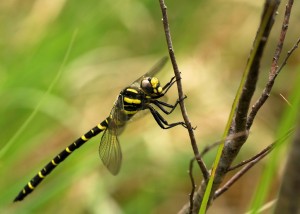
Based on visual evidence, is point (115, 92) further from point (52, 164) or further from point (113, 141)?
point (113, 141)

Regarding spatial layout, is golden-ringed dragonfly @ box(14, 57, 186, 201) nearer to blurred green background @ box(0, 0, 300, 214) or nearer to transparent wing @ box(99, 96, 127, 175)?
transparent wing @ box(99, 96, 127, 175)

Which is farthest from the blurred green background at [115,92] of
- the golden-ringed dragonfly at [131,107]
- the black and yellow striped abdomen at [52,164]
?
the golden-ringed dragonfly at [131,107]

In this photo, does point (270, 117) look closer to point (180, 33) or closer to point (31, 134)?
point (180, 33)

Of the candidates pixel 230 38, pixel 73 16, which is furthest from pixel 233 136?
pixel 230 38

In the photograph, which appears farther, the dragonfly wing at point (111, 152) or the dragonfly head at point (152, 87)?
the dragonfly head at point (152, 87)

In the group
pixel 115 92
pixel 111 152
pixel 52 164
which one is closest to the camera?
pixel 111 152

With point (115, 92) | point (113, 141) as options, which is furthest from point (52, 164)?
point (115, 92)

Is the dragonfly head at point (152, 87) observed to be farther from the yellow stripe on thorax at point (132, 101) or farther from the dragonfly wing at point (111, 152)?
the dragonfly wing at point (111, 152)

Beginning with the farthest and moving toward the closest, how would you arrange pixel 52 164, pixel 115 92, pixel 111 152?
pixel 115 92 < pixel 52 164 < pixel 111 152
